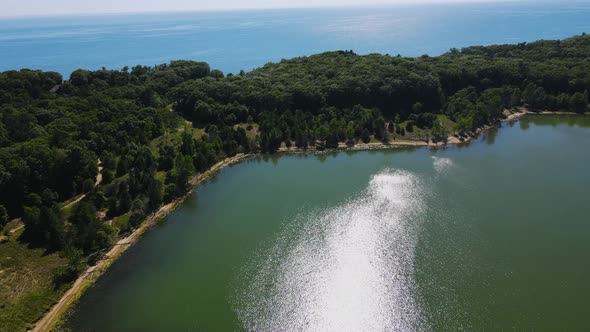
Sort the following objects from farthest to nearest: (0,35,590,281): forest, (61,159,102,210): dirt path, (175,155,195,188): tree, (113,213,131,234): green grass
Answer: (175,155,195,188): tree
(61,159,102,210): dirt path
(0,35,590,281): forest
(113,213,131,234): green grass

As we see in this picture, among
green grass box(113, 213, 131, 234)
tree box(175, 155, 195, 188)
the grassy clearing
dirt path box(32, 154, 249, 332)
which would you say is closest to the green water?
dirt path box(32, 154, 249, 332)

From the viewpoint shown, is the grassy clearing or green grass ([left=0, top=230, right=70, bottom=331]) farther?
the grassy clearing

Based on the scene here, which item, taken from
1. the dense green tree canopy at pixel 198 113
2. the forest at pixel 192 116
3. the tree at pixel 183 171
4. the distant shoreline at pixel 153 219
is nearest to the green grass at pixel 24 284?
the distant shoreline at pixel 153 219

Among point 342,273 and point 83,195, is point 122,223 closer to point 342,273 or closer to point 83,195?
point 83,195

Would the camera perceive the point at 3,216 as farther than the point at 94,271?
Yes

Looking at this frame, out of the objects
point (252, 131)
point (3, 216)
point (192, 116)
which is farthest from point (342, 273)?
point (192, 116)

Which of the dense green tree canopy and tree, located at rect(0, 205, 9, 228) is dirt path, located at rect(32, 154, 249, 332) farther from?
tree, located at rect(0, 205, 9, 228)
